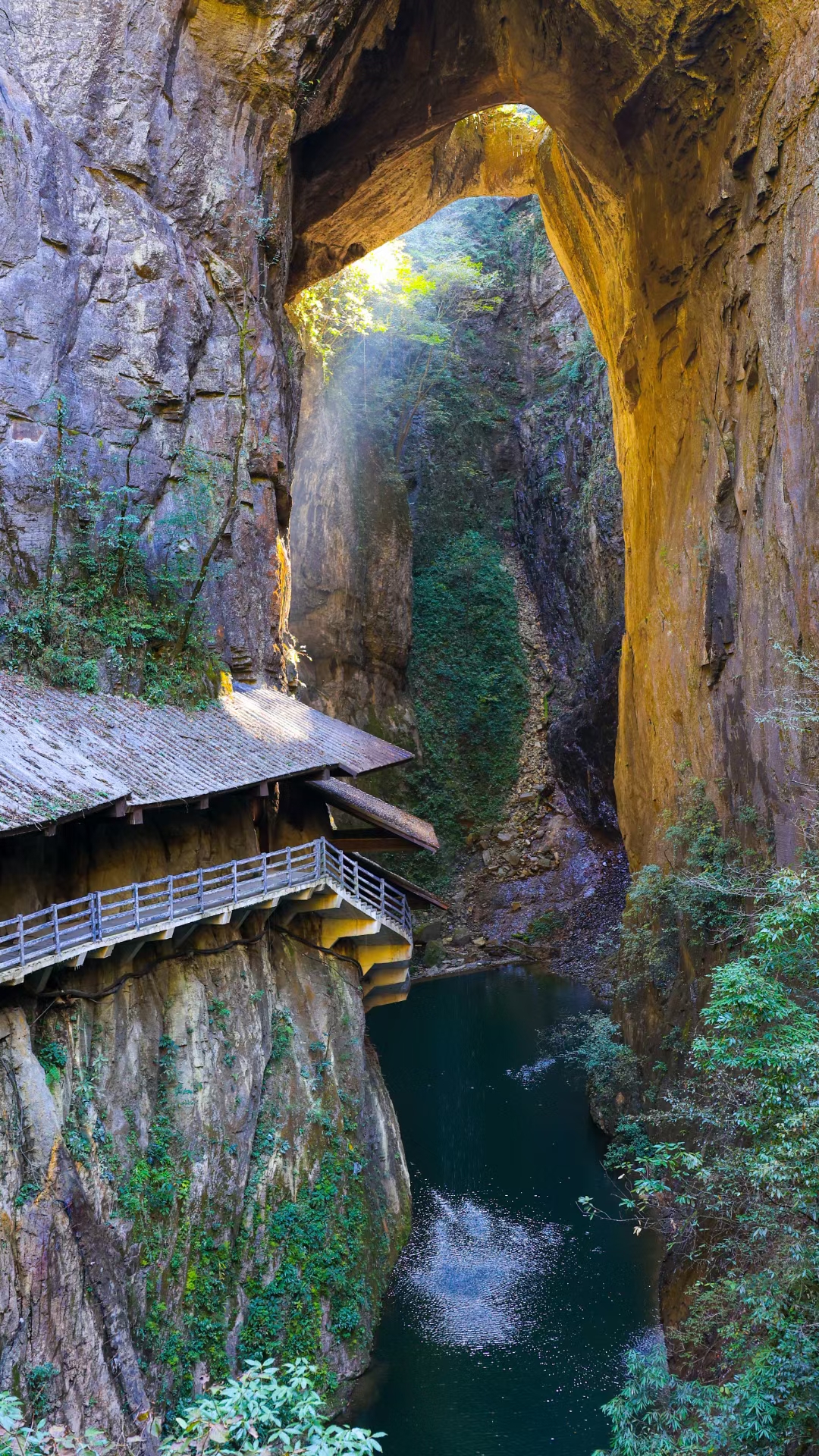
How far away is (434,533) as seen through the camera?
42875mm

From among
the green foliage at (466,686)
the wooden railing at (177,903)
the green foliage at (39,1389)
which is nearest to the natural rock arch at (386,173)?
the wooden railing at (177,903)

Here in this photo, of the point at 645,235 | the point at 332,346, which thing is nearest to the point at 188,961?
the point at 645,235

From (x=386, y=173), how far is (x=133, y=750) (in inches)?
804

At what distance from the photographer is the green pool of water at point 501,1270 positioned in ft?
49.3

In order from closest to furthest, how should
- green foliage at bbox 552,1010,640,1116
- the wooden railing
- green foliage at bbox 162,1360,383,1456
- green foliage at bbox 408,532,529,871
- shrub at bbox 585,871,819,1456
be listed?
1. green foliage at bbox 162,1360,383,1456
2. shrub at bbox 585,871,819,1456
3. the wooden railing
4. green foliage at bbox 552,1010,640,1116
5. green foliage at bbox 408,532,529,871

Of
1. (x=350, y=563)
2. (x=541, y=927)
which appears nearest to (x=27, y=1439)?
(x=541, y=927)

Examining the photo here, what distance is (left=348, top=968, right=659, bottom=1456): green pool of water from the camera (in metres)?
15.0

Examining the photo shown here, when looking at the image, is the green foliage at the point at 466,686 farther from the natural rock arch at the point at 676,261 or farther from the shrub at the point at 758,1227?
the shrub at the point at 758,1227

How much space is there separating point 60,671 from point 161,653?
2257mm

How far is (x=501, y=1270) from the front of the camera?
18531 millimetres

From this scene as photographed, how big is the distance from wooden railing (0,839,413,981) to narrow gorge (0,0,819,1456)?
0.10m

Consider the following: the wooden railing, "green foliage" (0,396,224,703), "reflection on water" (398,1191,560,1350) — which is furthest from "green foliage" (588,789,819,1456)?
"green foliage" (0,396,224,703)

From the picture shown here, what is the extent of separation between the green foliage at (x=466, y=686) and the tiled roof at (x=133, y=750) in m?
20.5

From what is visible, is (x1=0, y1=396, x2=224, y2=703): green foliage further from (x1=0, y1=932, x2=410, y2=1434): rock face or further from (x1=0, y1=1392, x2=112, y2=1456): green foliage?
(x1=0, y1=1392, x2=112, y2=1456): green foliage
